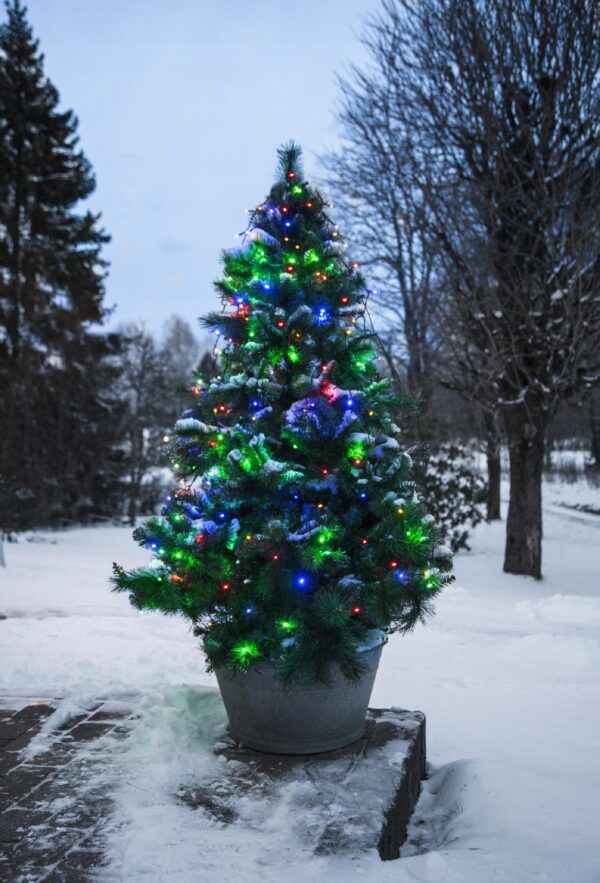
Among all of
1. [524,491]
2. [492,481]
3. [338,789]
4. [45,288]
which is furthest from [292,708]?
[45,288]

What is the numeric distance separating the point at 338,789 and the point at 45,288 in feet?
64.5

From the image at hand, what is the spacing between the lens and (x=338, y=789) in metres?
2.82

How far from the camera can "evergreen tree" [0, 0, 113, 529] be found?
18.9 meters

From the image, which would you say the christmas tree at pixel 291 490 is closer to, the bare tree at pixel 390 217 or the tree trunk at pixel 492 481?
the bare tree at pixel 390 217

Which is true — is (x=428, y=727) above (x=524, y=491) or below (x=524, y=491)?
below

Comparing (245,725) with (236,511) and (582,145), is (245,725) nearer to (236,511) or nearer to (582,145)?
(236,511)

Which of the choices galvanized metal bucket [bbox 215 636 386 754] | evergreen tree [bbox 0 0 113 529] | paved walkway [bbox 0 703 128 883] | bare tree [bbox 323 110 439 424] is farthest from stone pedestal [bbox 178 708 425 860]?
evergreen tree [bbox 0 0 113 529]

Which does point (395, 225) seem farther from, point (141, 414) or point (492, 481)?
point (141, 414)

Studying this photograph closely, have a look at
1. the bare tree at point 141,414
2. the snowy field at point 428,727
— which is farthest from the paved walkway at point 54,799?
the bare tree at point 141,414

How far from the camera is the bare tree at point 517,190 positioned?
8.85m

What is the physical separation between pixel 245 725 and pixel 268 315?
6.58ft

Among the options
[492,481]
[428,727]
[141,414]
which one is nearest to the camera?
[428,727]

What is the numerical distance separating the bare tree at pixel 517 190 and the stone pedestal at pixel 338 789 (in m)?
6.64

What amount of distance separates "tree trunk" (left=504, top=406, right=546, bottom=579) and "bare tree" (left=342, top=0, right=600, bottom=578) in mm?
18
